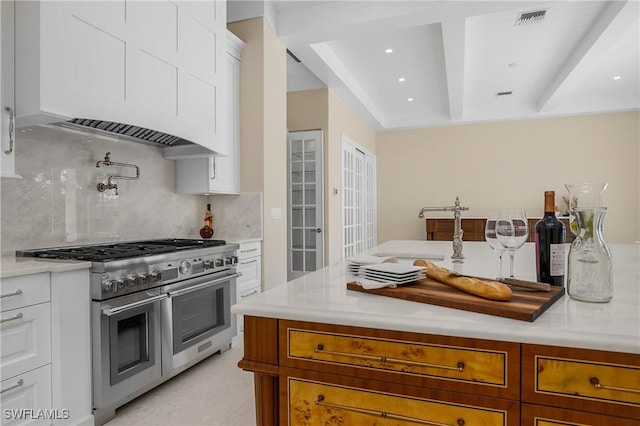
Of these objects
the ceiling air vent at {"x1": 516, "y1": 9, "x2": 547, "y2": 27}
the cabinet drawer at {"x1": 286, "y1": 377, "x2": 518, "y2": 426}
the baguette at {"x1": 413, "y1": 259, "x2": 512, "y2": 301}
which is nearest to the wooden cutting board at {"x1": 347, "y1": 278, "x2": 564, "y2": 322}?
the baguette at {"x1": 413, "y1": 259, "x2": 512, "y2": 301}

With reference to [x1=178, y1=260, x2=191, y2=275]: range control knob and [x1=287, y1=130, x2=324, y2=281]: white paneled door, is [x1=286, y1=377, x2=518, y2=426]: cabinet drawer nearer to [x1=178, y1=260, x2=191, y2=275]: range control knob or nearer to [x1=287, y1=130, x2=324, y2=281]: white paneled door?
[x1=178, y1=260, x2=191, y2=275]: range control knob

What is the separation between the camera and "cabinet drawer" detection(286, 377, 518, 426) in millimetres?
893

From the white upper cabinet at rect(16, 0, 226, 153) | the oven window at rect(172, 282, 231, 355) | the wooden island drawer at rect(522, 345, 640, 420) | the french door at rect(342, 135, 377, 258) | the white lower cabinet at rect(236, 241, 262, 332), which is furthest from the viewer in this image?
the french door at rect(342, 135, 377, 258)

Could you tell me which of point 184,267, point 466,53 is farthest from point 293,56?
point 184,267

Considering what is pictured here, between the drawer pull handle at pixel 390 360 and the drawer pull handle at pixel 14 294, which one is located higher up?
the drawer pull handle at pixel 14 294

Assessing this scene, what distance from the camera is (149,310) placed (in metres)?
2.24

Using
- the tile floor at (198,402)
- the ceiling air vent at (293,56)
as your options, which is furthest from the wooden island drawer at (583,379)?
the ceiling air vent at (293,56)

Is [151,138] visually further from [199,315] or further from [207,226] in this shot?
[199,315]

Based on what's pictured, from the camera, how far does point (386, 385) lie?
97 cm

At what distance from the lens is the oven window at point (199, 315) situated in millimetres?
2451

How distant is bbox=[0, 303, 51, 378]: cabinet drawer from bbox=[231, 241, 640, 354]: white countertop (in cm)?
121

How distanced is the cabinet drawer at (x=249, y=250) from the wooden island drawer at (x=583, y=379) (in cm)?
255

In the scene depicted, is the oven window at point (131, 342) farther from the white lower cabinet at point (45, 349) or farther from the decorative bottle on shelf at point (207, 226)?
the decorative bottle on shelf at point (207, 226)

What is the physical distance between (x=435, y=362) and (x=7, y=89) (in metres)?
2.27
